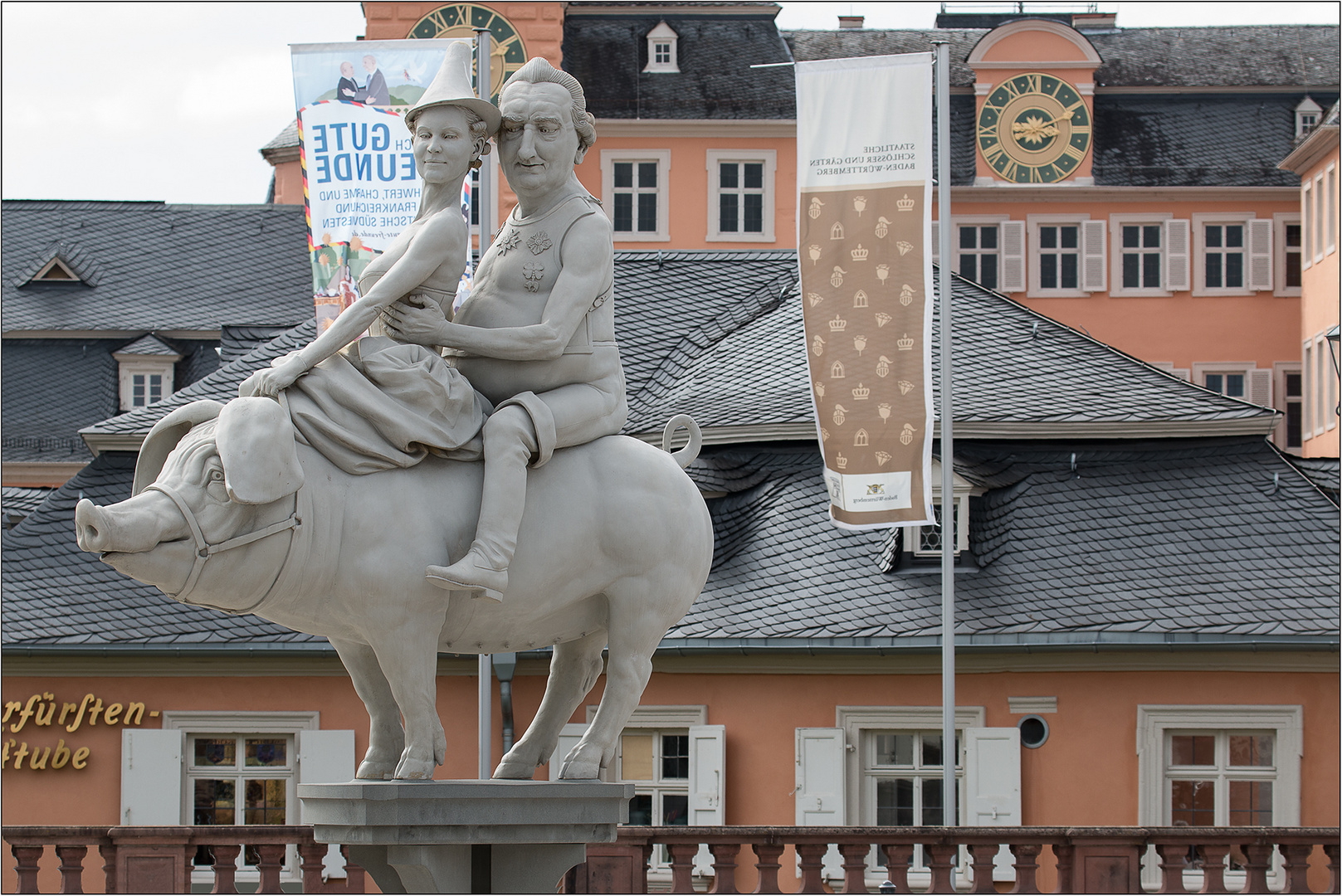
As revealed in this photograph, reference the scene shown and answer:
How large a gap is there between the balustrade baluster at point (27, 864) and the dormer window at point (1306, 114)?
36775 millimetres

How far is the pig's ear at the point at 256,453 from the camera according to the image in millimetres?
5871

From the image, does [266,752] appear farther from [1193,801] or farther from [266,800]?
[1193,801]

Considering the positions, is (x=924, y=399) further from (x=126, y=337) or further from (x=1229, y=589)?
(x=126, y=337)

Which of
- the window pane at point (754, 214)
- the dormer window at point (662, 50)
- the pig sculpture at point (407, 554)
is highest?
the dormer window at point (662, 50)

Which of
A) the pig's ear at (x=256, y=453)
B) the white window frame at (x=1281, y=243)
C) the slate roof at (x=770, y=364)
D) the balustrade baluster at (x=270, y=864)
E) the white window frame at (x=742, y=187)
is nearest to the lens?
the pig's ear at (x=256, y=453)

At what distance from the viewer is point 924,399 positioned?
16.5 meters

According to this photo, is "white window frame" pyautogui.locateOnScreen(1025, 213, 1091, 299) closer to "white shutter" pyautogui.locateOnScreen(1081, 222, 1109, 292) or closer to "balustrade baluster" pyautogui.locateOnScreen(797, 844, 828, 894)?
"white shutter" pyautogui.locateOnScreen(1081, 222, 1109, 292)

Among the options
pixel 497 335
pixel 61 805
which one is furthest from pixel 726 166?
pixel 497 335

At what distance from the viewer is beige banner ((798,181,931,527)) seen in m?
16.4

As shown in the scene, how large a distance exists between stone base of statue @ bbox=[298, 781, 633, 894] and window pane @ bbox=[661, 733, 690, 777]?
12.9 meters

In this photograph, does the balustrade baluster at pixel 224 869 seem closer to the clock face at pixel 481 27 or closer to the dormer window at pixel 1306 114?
the clock face at pixel 481 27

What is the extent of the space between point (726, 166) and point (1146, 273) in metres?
9.48

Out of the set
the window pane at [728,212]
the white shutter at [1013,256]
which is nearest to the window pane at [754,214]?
the window pane at [728,212]

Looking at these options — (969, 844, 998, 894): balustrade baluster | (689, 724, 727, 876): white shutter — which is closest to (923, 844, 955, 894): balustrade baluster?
(969, 844, 998, 894): balustrade baluster
